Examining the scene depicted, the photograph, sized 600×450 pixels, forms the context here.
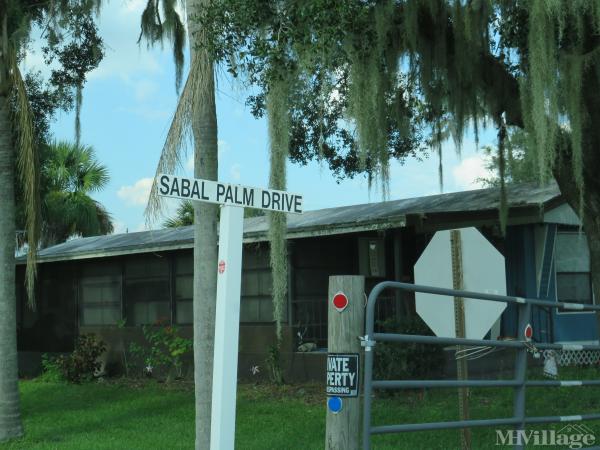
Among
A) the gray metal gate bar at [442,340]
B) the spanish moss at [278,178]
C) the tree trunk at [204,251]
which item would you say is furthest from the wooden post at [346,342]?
the tree trunk at [204,251]

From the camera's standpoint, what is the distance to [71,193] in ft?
107

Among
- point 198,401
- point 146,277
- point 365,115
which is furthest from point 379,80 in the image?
point 146,277

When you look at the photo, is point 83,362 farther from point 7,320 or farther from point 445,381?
point 445,381

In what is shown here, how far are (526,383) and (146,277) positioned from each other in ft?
47.1

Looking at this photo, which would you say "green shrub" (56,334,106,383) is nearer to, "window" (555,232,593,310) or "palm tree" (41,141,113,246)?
"window" (555,232,593,310)

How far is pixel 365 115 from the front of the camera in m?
9.86

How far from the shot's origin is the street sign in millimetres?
5195

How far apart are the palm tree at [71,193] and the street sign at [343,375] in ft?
89.2

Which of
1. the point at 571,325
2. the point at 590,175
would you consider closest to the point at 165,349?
the point at 571,325

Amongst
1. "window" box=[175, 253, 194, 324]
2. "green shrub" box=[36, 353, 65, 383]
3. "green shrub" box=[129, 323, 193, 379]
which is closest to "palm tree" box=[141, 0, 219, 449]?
"green shrub" box=[129, 323, 193, 379]

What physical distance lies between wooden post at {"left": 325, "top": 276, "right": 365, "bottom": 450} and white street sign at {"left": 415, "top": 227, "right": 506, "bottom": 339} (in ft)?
6.88

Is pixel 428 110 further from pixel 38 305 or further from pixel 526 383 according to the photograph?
pixel 38 305

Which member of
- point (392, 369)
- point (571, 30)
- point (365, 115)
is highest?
point (571, 30)

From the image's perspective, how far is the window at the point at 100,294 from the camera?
2075 cm
